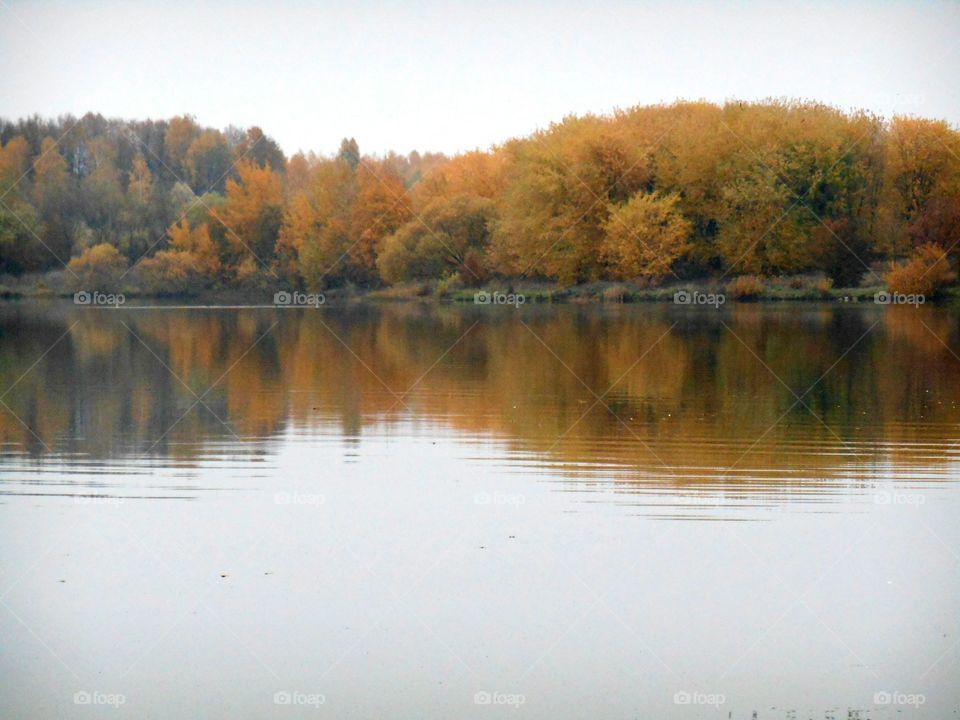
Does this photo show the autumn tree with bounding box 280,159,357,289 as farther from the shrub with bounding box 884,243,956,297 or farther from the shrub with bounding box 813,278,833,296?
the shrub with bounding box 884,243,956,297

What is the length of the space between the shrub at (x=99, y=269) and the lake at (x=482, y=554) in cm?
6334

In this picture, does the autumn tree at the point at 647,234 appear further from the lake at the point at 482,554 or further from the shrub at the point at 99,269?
the lake at the point at 482,554

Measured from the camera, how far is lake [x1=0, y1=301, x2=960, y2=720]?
675cm

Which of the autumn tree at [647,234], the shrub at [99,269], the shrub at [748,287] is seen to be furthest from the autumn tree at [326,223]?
the shrub at [748,287]

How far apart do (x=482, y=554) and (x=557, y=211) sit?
62.6 metres

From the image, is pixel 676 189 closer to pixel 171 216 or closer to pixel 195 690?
pixel 171 216

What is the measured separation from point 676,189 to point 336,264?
25.2 metres

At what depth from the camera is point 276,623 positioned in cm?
744

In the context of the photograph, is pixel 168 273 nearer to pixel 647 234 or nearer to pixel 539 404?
pixel 647 234

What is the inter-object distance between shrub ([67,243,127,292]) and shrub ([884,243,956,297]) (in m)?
→ 50.1

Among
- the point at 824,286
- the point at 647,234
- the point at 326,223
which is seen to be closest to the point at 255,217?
the point at 326,223

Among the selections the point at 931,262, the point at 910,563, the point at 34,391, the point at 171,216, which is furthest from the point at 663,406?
the point at 171,216

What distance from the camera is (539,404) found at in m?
17.7

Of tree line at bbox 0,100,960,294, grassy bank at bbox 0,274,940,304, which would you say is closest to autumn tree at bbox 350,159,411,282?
tree line at bbox 0,100,960,294
